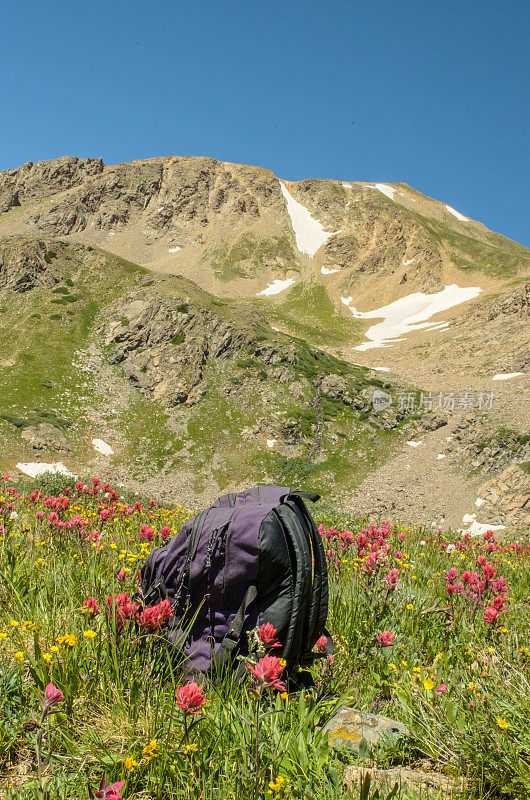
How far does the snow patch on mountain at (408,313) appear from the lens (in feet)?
248

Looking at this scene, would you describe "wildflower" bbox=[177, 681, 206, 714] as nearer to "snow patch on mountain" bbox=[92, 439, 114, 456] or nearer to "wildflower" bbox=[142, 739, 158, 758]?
"wildflower" bbox=[142, 739, 158, 758]

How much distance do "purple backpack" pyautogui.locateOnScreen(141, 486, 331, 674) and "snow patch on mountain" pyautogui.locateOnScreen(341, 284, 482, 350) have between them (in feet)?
238

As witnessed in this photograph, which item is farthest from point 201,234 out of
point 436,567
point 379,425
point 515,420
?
point 436,567

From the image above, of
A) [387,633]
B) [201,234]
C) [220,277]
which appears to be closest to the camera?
[387,633]

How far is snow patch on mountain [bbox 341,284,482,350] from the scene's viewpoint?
248ft

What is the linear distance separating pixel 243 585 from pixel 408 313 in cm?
8965

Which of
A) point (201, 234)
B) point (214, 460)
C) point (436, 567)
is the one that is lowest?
point (214, 460)

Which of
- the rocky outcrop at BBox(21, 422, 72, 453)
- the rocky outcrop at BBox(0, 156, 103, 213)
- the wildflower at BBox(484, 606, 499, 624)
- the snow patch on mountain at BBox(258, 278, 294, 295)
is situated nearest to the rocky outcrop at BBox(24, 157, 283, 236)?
the rocky outcrop at BBox(0, 156, 103, 213)

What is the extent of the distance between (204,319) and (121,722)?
46.3m

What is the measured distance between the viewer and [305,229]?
117 metres

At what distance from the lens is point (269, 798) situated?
1906 millimetres

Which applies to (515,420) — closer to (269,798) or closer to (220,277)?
(269,798)

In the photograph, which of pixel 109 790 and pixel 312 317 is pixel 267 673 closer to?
pixel 109 790

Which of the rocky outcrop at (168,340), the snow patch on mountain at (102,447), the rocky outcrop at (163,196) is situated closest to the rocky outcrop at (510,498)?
the rocky outcrop at (168,340)
